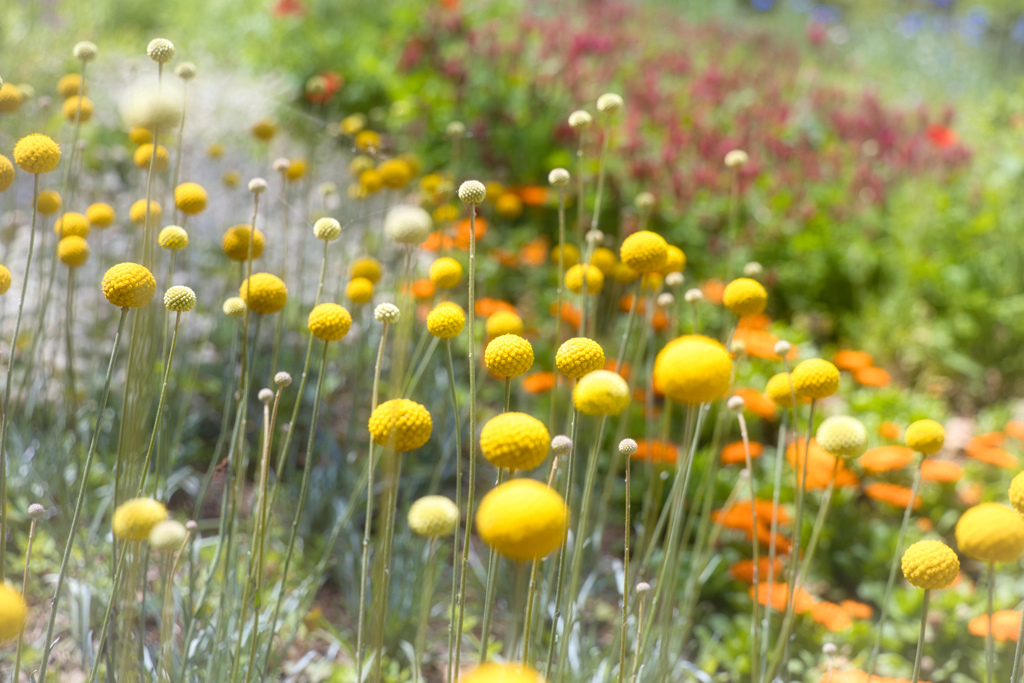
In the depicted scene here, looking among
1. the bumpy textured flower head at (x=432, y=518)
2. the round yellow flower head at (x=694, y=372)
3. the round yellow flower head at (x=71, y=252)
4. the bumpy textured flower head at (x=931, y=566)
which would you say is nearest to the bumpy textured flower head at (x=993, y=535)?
the bumpy textured flower head at (x=931, y=566)

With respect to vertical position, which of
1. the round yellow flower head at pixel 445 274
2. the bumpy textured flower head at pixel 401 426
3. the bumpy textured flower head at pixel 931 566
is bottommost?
the bumpy textured flower head at pixel 931 566

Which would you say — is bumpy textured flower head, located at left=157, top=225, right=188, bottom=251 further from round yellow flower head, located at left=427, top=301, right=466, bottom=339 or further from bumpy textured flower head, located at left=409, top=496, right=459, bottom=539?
bumpy textured flower head, located at left=409, top=496, right=459, bottom=539

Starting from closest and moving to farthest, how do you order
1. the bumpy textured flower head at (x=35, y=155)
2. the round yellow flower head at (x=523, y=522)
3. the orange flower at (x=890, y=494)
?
1. the round yellow flower head at (x=523, y=522)
2. the bumpy textured flower head at (x=35, y=155)
3. the orange flower at (x=890, y=494)

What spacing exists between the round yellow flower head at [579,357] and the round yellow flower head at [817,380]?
1.16 feet

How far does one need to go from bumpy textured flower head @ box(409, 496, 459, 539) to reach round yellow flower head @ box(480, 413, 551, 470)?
2.5 inches

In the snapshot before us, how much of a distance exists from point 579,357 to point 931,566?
0.44 meters

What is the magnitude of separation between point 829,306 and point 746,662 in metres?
2.39

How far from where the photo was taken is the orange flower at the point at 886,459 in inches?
83.7

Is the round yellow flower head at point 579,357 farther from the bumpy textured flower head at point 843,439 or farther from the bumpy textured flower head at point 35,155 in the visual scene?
the bumpy textured flower head at point 35,155

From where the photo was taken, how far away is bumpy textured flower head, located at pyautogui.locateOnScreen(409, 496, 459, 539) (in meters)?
0.69

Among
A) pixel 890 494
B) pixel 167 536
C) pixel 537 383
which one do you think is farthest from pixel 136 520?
pixel 890 494

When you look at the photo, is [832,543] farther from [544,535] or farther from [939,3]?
[939,3]

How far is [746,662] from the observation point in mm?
1732

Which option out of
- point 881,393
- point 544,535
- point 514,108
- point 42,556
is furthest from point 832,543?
point 514,108
